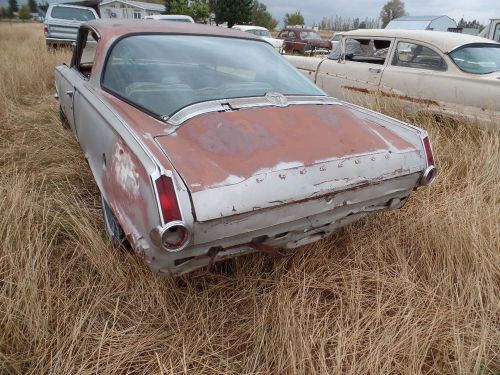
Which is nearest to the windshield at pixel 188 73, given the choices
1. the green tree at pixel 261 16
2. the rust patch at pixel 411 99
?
the rust patch at pixel 411 99

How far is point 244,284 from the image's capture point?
2.10 metres

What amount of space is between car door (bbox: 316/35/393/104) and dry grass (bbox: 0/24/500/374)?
8.04 ft

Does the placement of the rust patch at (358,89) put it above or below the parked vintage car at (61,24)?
below

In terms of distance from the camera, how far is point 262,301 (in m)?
1.98

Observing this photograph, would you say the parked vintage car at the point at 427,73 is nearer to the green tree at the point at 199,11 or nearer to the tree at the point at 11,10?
the tree at the point at 11,10

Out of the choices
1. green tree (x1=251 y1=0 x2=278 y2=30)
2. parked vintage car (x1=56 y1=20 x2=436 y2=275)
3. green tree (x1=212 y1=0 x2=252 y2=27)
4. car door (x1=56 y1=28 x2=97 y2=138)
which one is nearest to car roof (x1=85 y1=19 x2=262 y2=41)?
parked vintage car (x1=56 y1=20 x2=436 y2=275)

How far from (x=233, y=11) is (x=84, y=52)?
28.2m

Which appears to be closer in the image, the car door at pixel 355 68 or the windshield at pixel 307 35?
the car door at pixel 355 68

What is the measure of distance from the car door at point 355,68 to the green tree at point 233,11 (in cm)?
2607

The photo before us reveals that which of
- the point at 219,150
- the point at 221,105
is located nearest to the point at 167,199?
Answer: the point at 219,150

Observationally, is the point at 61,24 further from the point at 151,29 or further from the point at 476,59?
the point at 476,59

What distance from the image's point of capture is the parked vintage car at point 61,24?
9.92 m

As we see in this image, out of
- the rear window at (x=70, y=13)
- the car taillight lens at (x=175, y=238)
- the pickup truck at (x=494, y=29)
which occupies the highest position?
the rear window at (x=70, y=13)

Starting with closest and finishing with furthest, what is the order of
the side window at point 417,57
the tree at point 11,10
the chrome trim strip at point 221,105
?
1. the chrome trim strip at point 221,105
2. the side window at point 417,57
3. the tree at point 11,10
